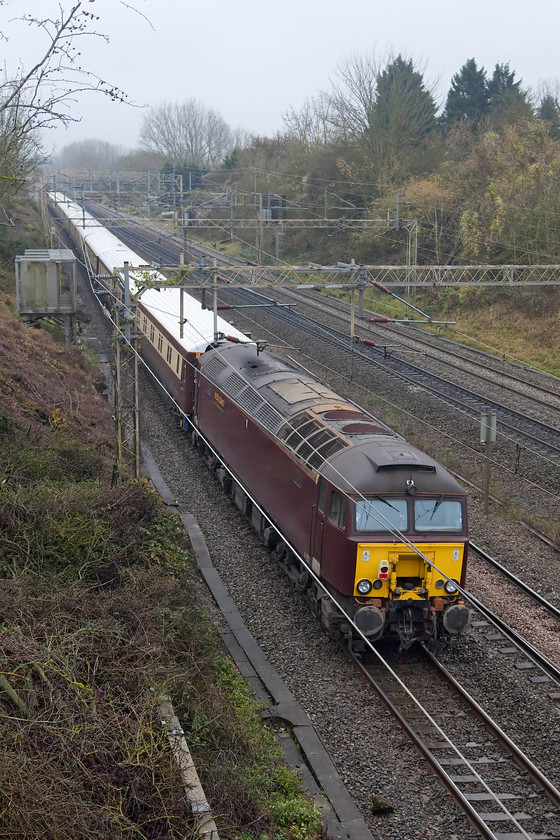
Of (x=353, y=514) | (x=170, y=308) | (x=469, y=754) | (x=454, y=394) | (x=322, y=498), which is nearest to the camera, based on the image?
(x=469, y=754)

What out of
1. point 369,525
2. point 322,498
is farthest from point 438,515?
point 322,498

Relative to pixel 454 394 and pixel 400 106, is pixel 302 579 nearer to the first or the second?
pixel 454 394

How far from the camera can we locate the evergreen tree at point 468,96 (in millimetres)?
60500

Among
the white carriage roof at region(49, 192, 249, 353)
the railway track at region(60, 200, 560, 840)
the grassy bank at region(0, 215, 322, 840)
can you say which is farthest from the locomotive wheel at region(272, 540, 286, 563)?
the white carriage roof at region(49, 192, 249, 353)

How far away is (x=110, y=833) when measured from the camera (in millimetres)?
5906

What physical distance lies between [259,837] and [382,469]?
527 cm

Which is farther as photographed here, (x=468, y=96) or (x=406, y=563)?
(x=468, y=96)

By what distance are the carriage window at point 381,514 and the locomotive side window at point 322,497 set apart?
2.76 ft

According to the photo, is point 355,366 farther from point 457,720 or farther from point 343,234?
point 343,234

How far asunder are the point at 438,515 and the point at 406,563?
813 mm

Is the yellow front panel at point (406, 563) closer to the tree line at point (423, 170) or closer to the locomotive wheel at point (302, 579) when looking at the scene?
the locomotive wheel at point (302, 579)

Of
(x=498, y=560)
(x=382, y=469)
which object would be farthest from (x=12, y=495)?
(x=498, y=560)

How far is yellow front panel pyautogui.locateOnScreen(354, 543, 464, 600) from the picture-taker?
1071 cm

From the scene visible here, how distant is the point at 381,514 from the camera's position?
1073 centimetres
